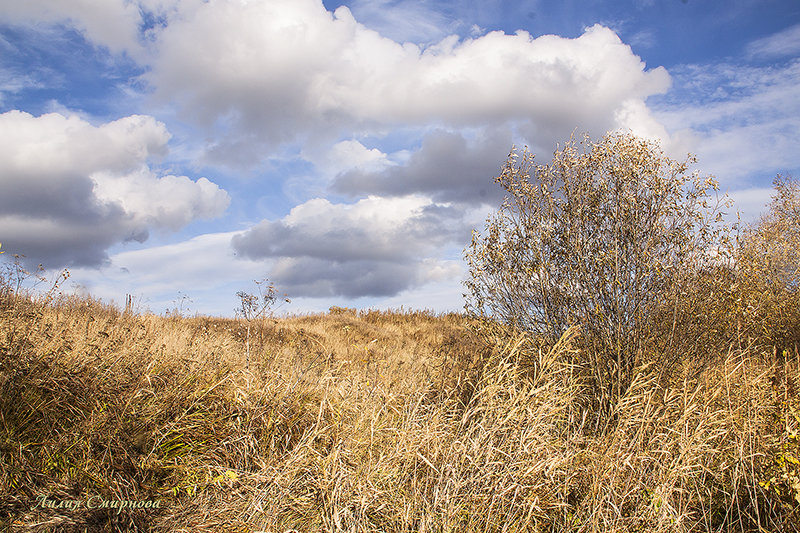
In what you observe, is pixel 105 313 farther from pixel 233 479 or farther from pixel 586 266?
pixel 586 266

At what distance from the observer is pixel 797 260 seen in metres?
13.0

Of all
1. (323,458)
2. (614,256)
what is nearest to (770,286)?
(614,256)

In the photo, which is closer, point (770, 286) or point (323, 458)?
point (323, 458)

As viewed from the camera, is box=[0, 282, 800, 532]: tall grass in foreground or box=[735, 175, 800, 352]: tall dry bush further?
box=[735, 175, 800, 352]: tall dry bush

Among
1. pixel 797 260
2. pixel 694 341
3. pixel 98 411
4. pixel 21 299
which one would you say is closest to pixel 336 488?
pixel 98 411

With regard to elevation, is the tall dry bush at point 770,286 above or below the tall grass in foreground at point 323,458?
above

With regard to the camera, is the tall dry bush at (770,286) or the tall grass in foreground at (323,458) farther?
the tall dry bush at (770,286)

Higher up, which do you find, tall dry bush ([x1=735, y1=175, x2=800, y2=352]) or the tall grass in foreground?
tall dry bush ([x1=735, y1=175, x2=800, y2=352])

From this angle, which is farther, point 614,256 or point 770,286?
point 770,286

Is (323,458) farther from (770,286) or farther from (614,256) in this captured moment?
(770,286)

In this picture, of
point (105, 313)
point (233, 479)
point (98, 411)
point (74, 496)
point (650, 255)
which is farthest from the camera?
point (105, 313)

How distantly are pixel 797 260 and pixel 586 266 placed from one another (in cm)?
1035

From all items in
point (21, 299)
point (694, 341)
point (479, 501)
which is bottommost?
point (479, 501)

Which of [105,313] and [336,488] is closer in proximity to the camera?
[336,488]
